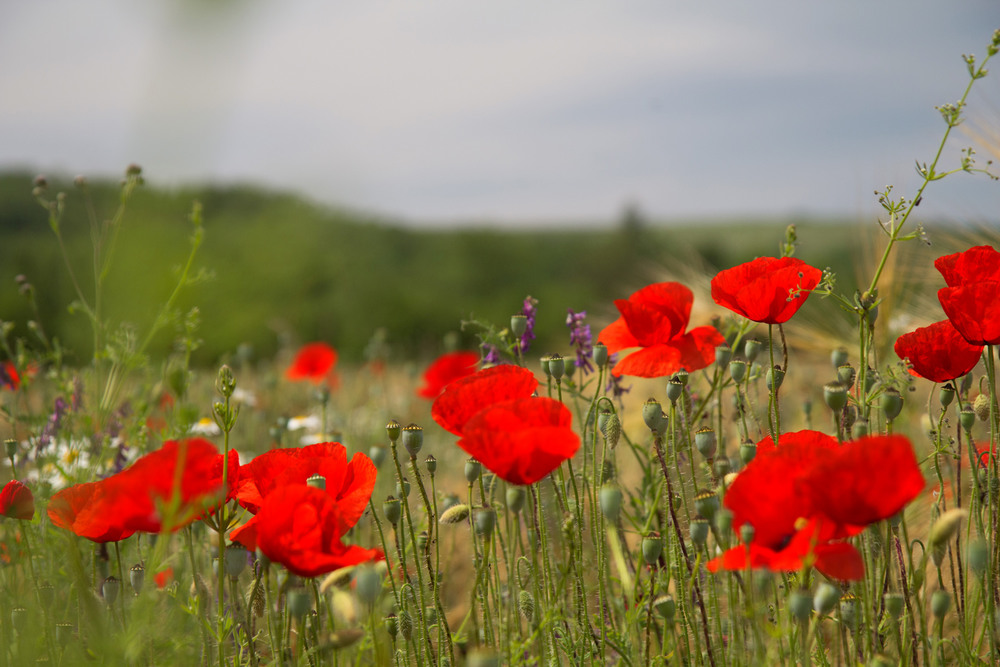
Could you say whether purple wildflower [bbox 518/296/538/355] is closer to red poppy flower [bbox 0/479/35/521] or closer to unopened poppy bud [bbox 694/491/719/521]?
unopened poppy bud [bbox 694/491/719/521]

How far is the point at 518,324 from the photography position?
1521 millimetres

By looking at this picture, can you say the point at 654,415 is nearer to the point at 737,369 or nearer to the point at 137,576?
the point at 737,369

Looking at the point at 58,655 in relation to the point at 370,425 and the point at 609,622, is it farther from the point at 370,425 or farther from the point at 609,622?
the point at 370,425

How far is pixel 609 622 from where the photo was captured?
1.73 m

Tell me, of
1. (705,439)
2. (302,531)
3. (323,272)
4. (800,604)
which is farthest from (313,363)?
(323,272)

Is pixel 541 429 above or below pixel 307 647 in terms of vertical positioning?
above

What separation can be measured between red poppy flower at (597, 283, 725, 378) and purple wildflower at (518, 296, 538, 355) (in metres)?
0.21

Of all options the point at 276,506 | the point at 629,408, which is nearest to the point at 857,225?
the point at 629,408

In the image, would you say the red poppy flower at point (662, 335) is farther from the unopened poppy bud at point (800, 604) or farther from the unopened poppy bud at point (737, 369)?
the unopened poppy bud at point (800, 604)

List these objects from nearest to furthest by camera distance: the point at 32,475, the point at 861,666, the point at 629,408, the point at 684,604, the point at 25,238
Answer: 1. the point at 861,666
2. the point at 684,604
3. the point at 32,475
4. the point at 629,408
5. the point at 25,238

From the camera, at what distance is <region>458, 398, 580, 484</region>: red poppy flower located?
38.0 inches

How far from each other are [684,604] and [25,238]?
16735 mm

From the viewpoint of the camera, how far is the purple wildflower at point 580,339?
1.76 metres

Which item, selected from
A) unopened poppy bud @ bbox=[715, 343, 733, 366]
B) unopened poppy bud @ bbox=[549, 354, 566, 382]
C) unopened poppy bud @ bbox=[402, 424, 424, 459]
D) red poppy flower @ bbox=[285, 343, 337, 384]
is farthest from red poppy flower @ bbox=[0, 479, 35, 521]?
red poppy flower @ bbox=[285, 343, 337, 384]
